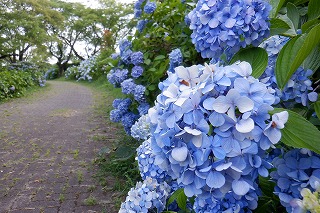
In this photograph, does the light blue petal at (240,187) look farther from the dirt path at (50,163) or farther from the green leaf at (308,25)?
the dirt path at (50,163)

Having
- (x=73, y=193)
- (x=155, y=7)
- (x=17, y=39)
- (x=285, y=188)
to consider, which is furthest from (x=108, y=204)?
(x=17, y=39)

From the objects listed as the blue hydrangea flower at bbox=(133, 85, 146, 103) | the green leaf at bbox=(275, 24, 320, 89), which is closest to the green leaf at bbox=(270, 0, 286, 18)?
the green leaf at bbox=(275, 24, 320, 89)

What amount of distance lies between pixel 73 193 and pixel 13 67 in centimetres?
1166

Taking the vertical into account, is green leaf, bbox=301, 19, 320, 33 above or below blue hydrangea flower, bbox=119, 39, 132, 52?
above

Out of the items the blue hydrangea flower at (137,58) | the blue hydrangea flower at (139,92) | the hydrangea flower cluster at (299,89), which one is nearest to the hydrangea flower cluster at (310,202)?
the hydrangea flower cluster at (299,89)

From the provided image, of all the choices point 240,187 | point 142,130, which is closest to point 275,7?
point 240,187

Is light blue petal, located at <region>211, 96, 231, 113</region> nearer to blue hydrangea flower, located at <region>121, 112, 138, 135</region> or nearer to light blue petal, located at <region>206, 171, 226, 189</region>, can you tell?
light blue petal, located at <region>206, 171, 226, 189</region>

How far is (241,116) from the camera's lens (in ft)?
1.67

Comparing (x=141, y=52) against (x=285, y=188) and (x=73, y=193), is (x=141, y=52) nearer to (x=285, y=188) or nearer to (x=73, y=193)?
(x=73, y=193)

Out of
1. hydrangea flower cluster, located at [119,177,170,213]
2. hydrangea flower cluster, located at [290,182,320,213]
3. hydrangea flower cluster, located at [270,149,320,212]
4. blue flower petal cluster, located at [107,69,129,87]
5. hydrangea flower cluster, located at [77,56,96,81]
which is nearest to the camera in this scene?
hydrangea flower cluster, located at [290,182,320,213]

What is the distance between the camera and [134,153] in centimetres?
271

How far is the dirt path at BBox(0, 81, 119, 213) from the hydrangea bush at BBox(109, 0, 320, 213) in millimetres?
1751

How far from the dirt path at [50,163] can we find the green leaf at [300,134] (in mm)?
1866

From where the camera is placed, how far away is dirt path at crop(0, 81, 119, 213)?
2340mm
